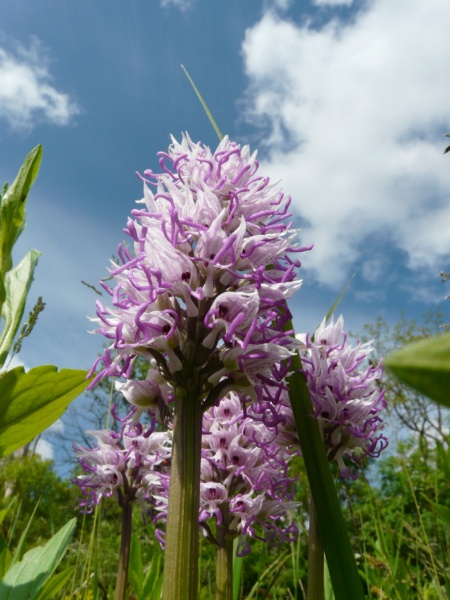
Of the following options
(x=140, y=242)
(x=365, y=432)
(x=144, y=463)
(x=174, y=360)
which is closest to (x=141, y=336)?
(x=174, y=360)

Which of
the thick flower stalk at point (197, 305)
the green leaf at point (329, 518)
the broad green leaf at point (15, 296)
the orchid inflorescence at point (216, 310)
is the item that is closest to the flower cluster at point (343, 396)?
the orchid inflorescence at point (216, 310)

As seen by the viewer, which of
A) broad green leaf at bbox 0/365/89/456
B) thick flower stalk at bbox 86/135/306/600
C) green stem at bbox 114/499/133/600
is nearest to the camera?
broad green leaf at bbox 0/365/89/456

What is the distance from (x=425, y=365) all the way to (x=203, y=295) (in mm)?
1259

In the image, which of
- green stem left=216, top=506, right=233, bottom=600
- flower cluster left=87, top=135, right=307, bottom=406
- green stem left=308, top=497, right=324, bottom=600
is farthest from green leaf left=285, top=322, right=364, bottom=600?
green stem left=216, top=506, right=233, bottom=600

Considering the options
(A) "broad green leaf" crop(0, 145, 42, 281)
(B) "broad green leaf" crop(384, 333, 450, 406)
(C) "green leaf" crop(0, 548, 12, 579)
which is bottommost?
(B) "broad green leaf" crop(384, 333, 450, 406)

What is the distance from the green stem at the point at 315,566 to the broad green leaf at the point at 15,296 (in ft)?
4.12

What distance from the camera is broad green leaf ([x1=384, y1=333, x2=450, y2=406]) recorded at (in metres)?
0.22

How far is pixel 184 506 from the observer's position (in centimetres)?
129

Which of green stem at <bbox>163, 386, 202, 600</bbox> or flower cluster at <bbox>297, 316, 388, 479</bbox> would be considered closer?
green stem at <bbox>163, 386, 202, 600</bbox>

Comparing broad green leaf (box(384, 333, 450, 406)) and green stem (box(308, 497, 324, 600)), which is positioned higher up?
green stem (box(308, 497, 324, 600))

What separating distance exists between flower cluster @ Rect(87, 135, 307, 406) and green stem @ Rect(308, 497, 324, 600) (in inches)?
23.5

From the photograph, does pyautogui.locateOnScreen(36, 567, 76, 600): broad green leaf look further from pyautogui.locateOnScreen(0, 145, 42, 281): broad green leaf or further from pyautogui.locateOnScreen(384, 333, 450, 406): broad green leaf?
pyautogui.locateOnScreen(384, 333, 450, 406): broad green leaf

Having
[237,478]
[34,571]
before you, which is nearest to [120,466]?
[237,478]

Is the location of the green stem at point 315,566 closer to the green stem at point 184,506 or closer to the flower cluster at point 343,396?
the flower cluster at point 343,396
